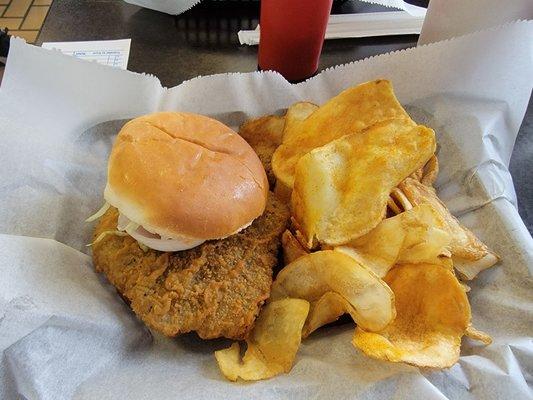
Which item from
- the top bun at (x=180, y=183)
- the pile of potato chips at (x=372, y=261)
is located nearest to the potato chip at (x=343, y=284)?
the pile of potato chips at (x=372, y=261)

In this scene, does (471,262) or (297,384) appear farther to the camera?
(471,262)

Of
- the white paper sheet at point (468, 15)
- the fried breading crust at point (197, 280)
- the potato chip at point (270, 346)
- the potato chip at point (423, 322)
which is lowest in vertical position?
the potato chip at point (270, 346)

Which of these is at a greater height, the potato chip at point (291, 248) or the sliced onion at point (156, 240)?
the sliced onion at point (156, 240)

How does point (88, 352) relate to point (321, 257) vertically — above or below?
below

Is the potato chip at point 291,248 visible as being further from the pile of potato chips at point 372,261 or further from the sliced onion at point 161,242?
the sliced onion at point 161,242

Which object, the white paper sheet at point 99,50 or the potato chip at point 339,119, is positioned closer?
the potato chip at point 339,119

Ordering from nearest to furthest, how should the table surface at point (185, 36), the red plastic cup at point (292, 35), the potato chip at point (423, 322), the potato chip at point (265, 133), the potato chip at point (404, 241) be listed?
the potato chip at point (423, 322) < the potato chip at point (404, 241) < the potato chip at point (265, 133) < the red plastic cup at point (292, 35) < the table surface at point (185, 36)

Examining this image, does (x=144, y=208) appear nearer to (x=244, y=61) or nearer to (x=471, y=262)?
(x=471, y=262)

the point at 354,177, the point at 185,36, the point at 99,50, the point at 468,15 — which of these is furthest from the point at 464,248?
the point at 99,50

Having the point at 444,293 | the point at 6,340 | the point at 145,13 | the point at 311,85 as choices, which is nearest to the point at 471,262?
the point at 444,293
